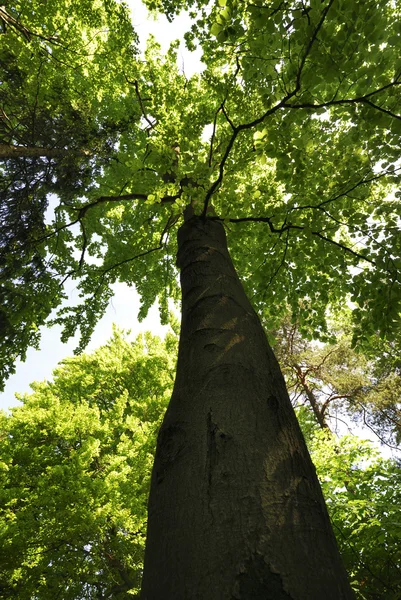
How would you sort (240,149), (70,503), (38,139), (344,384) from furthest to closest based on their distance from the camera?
(344,384) < (70,503) < (38,139) < (240,149)

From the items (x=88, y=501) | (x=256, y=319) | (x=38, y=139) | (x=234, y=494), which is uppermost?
(x=38, y=139)

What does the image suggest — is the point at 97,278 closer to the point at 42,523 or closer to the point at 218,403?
the point at 42,523

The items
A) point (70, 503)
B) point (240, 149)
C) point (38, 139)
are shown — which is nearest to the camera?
point (240, 149)

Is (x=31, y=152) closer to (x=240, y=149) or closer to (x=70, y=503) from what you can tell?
(x=240, y=149)

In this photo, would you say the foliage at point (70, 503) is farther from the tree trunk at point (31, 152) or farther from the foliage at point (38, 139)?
the tree trunk at point (31, 152)

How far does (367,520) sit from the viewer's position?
4.93 m

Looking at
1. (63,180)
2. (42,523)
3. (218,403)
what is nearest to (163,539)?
(218,403)

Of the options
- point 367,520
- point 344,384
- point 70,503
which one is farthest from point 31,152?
point 344,384

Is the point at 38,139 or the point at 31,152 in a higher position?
the point at 38,139

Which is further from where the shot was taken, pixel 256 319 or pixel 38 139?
pixel 38 139

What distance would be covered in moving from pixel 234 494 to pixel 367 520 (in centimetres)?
510

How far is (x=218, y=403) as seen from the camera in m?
1.50

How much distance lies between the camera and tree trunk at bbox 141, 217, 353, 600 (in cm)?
93

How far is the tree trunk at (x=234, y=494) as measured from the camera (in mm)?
933
